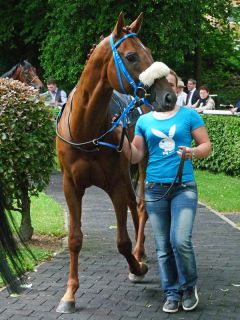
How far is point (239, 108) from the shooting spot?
62.6 feet

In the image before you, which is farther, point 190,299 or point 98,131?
point 98,131

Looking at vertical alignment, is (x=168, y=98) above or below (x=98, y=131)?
above

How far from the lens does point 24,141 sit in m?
8.77

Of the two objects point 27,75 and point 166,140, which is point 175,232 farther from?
point 27,75

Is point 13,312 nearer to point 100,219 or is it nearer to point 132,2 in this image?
point 100,219

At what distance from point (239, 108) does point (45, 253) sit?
448 inches

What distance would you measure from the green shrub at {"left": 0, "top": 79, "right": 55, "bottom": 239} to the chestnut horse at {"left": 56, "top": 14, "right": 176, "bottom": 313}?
1.78 meters

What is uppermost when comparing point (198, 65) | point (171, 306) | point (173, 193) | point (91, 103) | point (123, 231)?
point (91, 103)

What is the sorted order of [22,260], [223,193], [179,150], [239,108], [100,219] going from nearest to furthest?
[22,260] → [179,150] → [100,219] → [223,193] → [239,108]

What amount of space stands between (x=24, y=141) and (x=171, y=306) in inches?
126

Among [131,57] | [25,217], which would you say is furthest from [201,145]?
[25,217]

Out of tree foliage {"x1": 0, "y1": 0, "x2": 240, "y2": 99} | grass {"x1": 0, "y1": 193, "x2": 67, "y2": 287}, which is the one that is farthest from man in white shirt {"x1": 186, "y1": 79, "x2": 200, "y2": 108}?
grass {"x1": 0, "y1": 193, "x2": 67, "y2": 287}

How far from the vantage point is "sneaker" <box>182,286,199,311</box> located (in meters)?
6.40

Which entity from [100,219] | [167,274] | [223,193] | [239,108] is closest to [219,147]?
[239,108]
